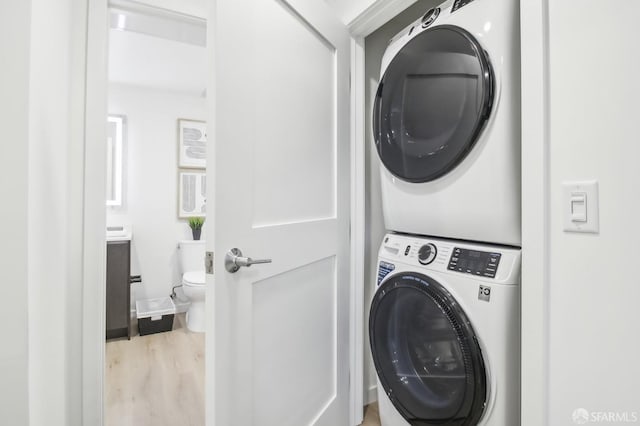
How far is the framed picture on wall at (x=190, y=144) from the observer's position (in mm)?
3250

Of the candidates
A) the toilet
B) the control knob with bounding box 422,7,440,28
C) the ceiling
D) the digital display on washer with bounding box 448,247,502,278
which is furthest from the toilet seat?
the control knob with bounding box 422,7,440,28

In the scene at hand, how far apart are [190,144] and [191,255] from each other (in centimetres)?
115

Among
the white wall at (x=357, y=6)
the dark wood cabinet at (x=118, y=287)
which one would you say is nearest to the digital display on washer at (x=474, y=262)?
the white wall at (x=357, y=6)

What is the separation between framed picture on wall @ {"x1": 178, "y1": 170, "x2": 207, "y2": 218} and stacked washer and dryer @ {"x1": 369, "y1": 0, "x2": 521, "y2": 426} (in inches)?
98.1

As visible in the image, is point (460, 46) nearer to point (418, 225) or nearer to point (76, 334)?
point (418, 225)

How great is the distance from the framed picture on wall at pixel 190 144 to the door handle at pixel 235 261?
8.78 ft

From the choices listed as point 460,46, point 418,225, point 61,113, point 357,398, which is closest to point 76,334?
point 61,113

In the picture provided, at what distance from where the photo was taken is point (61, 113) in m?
1.02

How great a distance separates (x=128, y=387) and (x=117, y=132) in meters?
2.25

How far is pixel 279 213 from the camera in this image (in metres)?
1.12
